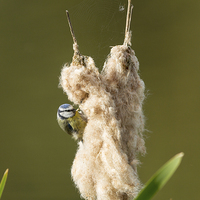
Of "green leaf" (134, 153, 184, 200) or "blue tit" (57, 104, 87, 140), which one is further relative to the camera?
"blue tit" (57, 104, 87, 140)

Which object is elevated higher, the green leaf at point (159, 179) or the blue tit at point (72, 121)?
the blue tit at point (72, 121)

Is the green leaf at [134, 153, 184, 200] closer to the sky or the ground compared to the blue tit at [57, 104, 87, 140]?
closer to the ground

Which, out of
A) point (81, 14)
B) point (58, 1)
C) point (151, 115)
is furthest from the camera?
point (151, 115)

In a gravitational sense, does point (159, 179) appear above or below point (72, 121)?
below

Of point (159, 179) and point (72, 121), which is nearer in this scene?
point (159, 179)

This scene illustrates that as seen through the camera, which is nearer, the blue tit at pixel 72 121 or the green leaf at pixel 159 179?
the green leaf at pixel 159 179

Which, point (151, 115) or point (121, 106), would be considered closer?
point (121, 106)

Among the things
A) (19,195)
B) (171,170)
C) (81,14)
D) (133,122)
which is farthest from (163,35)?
(19,195)

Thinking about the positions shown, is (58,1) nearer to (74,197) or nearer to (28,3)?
(28,3)
